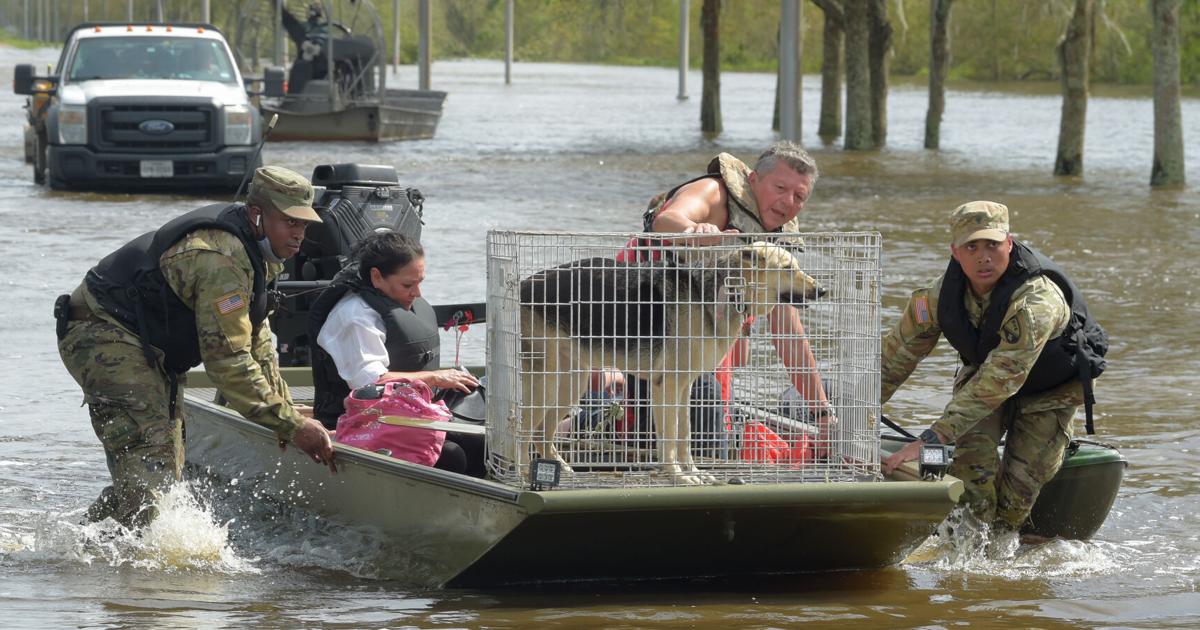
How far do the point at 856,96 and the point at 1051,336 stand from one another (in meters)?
26.2

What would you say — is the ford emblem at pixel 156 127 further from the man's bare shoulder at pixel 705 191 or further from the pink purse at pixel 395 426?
the man's bare shoulder at pixel 705 191

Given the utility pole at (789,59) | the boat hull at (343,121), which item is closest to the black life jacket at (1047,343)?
the utility pole at (789,59)

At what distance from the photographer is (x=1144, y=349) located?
1299 centimetres

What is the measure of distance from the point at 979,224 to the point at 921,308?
62 centimetres

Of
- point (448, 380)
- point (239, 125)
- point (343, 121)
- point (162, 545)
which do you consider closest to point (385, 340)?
point (448, 380)

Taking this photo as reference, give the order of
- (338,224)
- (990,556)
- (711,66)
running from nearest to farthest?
(990,556) → (338,224) → (711,66)

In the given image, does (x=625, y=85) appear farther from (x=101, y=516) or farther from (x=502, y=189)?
(x=101, y=516)

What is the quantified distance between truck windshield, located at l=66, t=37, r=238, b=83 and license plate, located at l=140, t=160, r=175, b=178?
1.24 m

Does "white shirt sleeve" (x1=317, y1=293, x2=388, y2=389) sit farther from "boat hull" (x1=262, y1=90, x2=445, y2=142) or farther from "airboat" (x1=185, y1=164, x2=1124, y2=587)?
"boat hull" (x1=262, y1=90, x2=445, y2=142)

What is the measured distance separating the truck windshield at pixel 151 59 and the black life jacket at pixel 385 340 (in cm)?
1575

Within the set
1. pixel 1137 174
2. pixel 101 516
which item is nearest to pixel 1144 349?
pixel 101 516

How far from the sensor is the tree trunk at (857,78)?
31391 millimetres

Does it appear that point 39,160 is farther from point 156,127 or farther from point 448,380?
point 448,380

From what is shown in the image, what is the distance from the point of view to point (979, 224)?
22.3 ft
